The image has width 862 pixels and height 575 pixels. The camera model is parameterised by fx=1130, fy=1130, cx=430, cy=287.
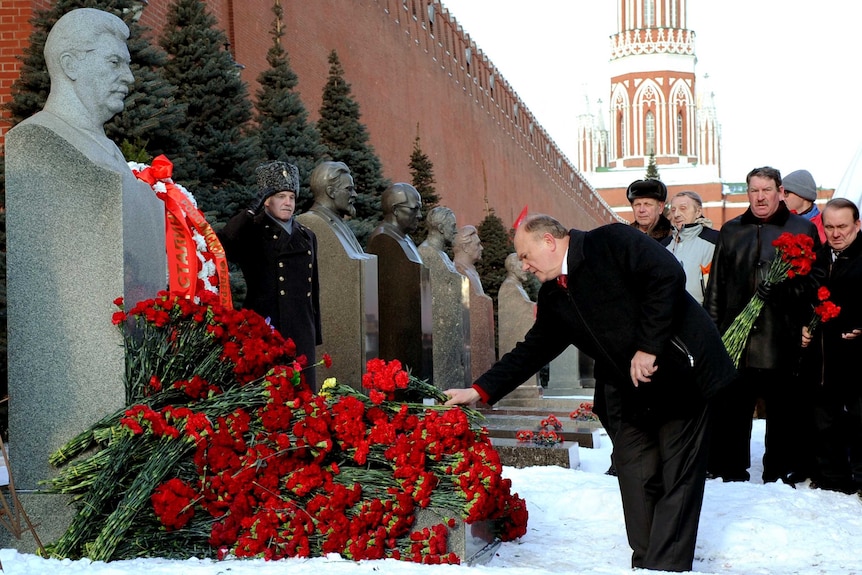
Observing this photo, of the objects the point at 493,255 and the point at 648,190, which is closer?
the point at 648,190

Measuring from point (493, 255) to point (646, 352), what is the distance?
15.4 metres

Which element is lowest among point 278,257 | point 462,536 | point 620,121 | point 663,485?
point 462,536

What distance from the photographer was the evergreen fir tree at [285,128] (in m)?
11.2

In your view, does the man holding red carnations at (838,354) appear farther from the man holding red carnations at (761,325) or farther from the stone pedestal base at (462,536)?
the stone pedestal base at (462,536)

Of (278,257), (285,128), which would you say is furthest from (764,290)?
(285,128)

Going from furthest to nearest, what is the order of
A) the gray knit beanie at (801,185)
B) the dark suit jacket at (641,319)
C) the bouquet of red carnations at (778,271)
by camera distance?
the gray knit beanie at (801,185) → the bouquet of red carnations at (778,271) → the dark suit jacket at (641,319)

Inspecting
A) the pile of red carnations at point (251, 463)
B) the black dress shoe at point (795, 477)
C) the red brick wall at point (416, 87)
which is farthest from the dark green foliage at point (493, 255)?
the pile of red carnations at point (251, 463)

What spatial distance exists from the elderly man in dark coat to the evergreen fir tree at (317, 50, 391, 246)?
21.3ft

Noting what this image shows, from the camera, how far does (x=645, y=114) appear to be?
7688 cm

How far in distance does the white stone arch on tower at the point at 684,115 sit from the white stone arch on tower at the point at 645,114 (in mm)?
550

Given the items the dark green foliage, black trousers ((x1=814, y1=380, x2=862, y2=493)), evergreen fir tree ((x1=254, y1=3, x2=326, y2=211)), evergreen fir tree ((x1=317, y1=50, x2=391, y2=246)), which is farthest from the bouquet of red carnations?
the dark green foliage

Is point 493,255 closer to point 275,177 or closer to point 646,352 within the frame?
point 275,177

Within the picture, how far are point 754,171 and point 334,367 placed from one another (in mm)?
2954

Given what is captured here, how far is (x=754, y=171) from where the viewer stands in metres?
6.34
